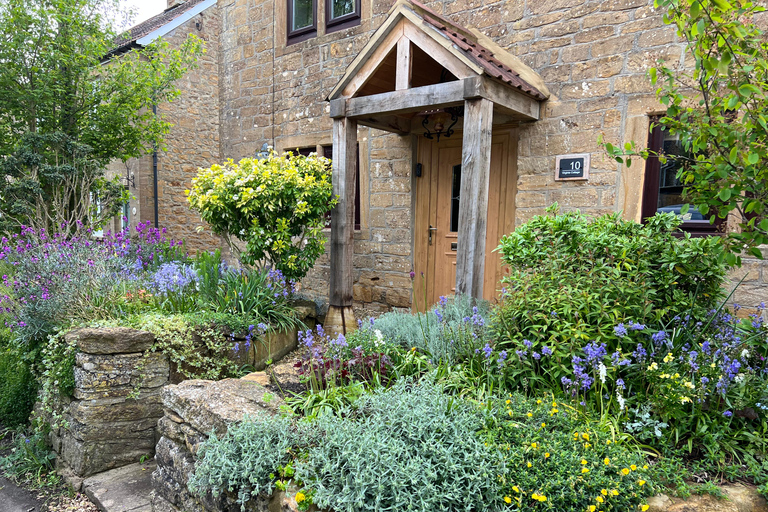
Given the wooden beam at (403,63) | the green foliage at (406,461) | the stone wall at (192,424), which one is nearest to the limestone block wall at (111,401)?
the stone wall at (192,424)

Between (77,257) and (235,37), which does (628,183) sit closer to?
(77,257)

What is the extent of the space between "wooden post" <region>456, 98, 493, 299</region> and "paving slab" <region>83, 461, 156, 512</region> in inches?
121

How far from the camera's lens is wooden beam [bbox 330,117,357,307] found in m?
5.35

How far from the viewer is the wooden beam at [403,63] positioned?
15.4ft

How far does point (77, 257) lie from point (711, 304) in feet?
18.5

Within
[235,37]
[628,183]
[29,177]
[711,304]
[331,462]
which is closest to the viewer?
[331,462]

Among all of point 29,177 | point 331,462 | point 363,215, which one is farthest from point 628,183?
point 29,177

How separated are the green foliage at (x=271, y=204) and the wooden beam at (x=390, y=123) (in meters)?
0.87

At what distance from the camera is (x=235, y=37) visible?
8242mm

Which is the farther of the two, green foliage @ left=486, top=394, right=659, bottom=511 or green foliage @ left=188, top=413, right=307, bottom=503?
green foliage @ left=188, top=413, right=307, bottom=503

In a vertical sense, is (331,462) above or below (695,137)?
below

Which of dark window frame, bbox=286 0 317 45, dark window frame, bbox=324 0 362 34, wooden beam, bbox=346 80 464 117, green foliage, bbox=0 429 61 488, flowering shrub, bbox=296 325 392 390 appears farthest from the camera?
dark window frame, bbox=286 0 317 45

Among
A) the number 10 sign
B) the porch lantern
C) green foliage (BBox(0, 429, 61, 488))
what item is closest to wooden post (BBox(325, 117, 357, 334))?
the porch lantern

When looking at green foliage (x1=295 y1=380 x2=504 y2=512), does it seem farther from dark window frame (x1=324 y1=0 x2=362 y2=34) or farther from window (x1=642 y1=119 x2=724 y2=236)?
dark window frame (x1=324 y1=0 x2=362 y2=34)
